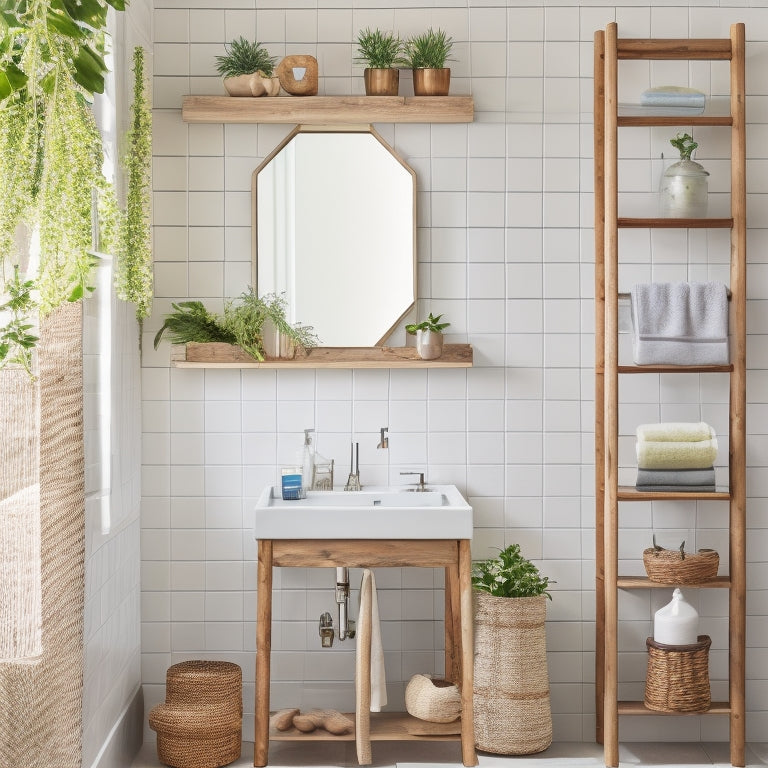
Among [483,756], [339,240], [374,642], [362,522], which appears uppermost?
[339,240]

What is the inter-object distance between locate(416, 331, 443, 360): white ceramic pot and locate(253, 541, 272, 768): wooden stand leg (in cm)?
85

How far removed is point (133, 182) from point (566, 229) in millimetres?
1519

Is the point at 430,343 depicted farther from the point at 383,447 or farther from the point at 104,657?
the point at 104,657

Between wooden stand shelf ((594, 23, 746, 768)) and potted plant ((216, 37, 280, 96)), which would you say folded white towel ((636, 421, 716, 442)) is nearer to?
wooden stand shelf ((594, 23, 746, 768))

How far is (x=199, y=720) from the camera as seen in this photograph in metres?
2.80

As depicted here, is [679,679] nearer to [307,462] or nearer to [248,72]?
[307,462]

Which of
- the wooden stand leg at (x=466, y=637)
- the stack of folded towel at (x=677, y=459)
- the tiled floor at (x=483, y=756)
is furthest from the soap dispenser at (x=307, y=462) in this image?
the stack of folded towel at (x=677, y=459)

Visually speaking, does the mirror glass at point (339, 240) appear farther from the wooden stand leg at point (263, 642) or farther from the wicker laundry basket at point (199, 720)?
the wicker laundry basket at point (199, 720)

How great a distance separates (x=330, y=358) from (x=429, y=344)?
1.18 ft

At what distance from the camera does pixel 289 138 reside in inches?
122

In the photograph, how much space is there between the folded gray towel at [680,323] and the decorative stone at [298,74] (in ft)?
4.36

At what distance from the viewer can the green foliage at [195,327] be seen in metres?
3.04

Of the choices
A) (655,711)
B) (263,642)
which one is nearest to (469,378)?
(263,642)

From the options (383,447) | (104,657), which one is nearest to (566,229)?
(383,447)
